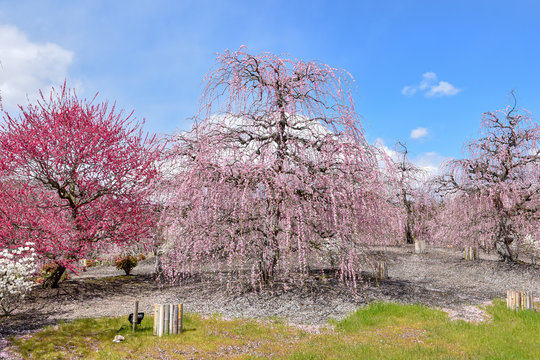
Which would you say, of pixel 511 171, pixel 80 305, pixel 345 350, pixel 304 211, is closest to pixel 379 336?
pixel 345 350

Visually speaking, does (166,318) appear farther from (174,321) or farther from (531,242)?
(531,242)

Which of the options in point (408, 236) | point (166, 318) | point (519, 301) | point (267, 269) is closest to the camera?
point (166, 318)

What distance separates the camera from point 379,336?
7.67 m

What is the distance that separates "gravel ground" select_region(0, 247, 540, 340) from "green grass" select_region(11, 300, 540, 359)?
2.30 ft

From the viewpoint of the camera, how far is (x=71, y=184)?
42.0 ft

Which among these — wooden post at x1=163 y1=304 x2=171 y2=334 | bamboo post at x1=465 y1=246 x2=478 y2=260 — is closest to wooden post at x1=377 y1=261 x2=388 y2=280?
bamboo post at x1=465 y1=246 x2=478 y2=260

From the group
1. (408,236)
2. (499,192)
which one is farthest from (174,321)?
(408,236)

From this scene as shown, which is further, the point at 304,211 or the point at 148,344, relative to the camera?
the point at 304,211

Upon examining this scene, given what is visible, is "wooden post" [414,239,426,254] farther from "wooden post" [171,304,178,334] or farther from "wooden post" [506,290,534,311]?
"wooden post" [171,304,178,334]

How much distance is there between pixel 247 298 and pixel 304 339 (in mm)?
3034

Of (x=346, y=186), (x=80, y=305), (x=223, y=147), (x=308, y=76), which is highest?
(x=308, y=76)

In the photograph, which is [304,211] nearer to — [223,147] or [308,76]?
[223,147]

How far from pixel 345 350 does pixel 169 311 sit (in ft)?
10.7

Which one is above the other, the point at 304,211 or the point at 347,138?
the point at 347,138
